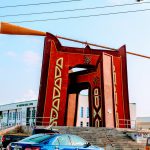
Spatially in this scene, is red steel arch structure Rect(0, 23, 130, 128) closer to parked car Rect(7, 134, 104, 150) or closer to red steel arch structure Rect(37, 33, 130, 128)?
red steel arch structure Rect(37, 33, 130, 128)

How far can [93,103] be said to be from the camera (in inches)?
1497

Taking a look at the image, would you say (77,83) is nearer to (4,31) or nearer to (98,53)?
(98,53)

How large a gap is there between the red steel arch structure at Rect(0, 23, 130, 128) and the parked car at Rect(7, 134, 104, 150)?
2120cm

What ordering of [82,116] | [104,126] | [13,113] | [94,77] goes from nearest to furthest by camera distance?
[104,126] → [94,77] → [82,116] → [13,113]

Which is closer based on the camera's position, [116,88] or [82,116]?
[116,88]

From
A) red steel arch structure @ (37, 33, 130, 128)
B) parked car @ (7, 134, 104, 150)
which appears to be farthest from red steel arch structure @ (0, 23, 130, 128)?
parked car @ (7, 134, 104, 150)

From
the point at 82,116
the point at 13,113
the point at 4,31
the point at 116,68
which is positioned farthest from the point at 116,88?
the point at 13,113

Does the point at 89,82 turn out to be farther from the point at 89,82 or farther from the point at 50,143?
the point at 50,143

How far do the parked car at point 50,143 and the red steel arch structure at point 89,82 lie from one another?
21203mm

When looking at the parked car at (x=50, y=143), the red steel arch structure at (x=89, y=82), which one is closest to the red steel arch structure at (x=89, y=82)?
the red steel arch structure at (x=89, y=82)

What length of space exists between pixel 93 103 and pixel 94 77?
2716 millimetres

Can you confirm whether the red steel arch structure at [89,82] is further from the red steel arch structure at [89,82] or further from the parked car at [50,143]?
the parked car at [50,143]

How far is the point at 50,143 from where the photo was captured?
1353 cm

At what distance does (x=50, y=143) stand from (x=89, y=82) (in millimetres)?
25817
